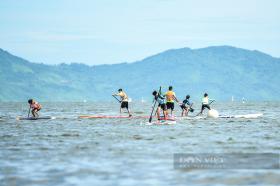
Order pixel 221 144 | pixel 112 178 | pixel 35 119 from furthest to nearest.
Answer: pixel 35 119 < pixel 221 144 < pixel 112 178

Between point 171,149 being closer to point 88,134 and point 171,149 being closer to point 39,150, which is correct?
point 39,150

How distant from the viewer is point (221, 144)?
909 inches

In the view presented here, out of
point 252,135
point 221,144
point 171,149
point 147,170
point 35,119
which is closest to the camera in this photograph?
point 147,170

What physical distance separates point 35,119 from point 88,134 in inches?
608

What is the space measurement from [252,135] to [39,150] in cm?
1047

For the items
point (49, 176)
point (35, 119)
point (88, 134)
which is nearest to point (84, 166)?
point (49, 176)

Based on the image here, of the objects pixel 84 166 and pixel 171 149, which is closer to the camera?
pixel 84 166

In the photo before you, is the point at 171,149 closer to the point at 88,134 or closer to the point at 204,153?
the point at 204,153

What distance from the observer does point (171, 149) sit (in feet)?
70.4

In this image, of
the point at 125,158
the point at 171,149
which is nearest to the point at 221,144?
the point at 171,149

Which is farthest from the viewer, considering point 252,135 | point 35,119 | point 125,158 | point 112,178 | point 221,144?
point 35,119

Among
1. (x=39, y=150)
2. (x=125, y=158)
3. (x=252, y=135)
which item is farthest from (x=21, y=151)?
(x=252, y=135)

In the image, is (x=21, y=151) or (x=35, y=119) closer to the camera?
(x=21, y=151)

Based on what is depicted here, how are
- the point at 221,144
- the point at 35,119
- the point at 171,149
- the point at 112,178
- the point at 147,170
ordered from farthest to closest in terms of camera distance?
the point at 35,119 < the point at 221,144 < the point at 171,149 < the point at 147,170 < the point at 112,178
